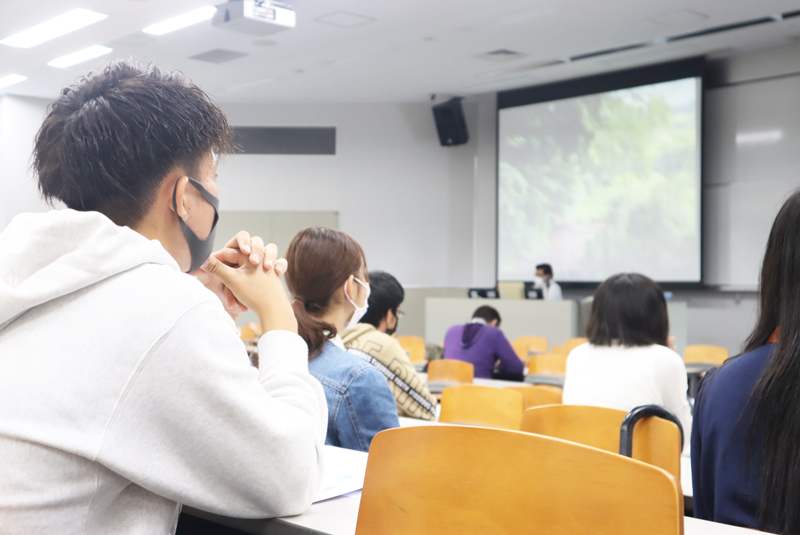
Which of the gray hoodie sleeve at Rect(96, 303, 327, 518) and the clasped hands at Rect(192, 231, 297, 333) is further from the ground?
the clasped hands at Rect(192, 231, 297, 333)

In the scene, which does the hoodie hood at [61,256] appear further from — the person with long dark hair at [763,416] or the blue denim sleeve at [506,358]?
the blue denim sleeve at [506,358]

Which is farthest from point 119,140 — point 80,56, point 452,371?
point 80,56

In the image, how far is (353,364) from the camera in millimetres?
1815

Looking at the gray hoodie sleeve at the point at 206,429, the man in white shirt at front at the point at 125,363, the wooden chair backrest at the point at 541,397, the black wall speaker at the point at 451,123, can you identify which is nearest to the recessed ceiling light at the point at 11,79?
the black wall speaker at the point at 451,123

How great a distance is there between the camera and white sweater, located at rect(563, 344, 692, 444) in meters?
2.69

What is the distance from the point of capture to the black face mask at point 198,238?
1.08 metres

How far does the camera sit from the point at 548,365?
4949 mm

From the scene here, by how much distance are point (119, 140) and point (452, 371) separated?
11.9 ft


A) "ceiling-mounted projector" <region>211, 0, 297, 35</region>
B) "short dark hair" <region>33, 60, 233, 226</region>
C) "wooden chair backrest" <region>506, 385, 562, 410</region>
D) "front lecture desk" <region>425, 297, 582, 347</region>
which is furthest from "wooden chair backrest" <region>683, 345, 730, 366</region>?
"short dark hair" <region>33, 60, 233, 226</region>

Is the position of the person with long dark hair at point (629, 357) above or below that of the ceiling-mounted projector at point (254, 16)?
below

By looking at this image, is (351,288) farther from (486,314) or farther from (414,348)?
(414,348)

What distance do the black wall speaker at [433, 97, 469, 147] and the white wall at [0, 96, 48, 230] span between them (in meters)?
5.64

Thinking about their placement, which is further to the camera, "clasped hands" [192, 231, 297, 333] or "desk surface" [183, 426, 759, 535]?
"clasped hands" [192, 231, 297, 333]

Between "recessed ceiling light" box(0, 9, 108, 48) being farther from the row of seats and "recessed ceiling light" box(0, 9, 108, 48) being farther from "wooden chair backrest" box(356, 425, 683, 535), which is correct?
"wooden chair backrest" box(356, 425, 683, 535)
